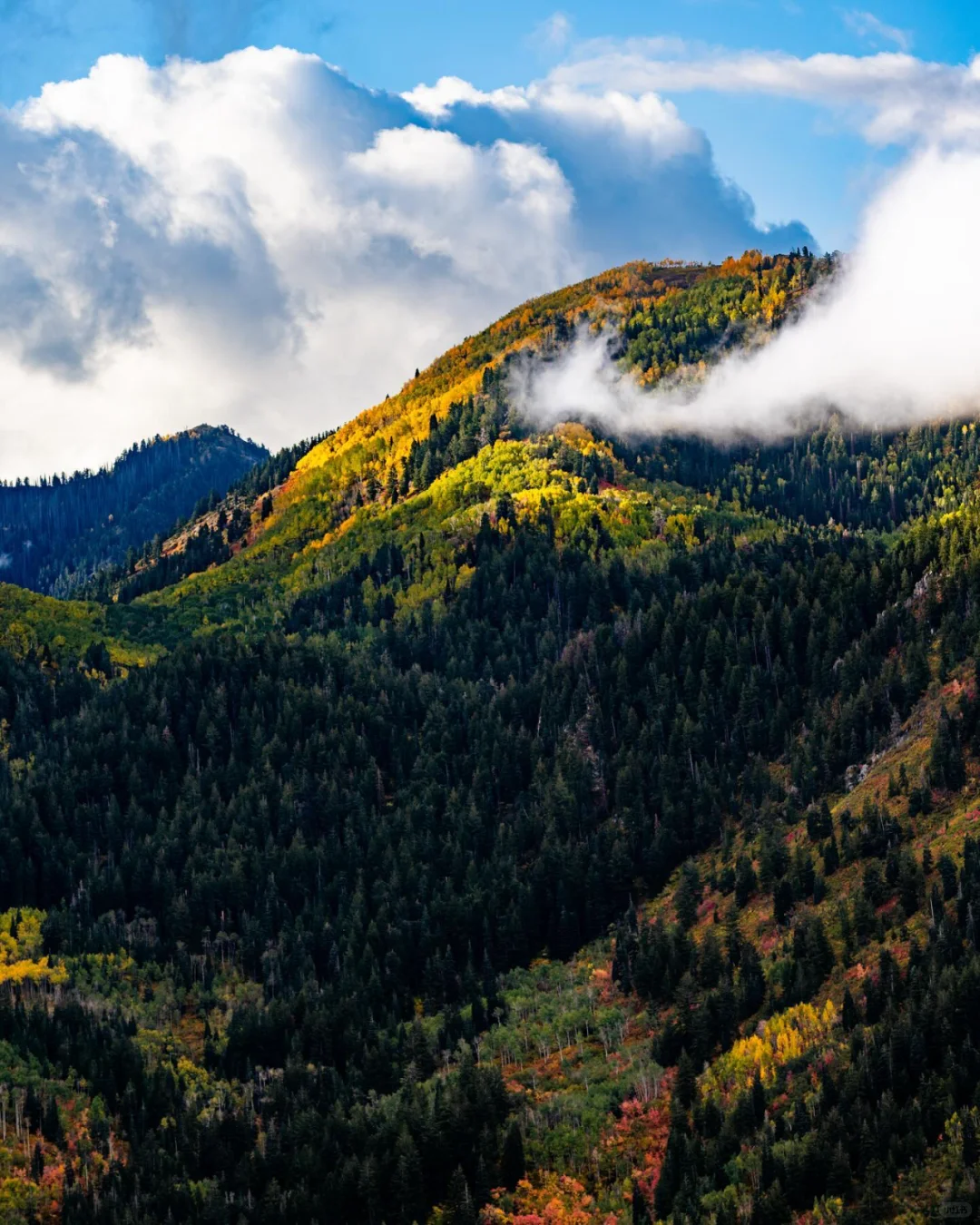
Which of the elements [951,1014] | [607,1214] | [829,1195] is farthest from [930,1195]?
[607,1214]

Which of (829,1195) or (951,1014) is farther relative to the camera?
(951,1014)

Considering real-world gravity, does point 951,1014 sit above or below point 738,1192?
above

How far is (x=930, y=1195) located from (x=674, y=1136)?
31.6m

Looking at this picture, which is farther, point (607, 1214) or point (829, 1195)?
point (607, 1214)

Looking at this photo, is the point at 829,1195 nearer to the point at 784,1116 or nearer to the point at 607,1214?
the point at 784,1116

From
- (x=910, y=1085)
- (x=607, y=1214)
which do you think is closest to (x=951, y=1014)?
(x=910, y=1085)

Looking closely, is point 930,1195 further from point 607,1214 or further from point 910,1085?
point 607,1214

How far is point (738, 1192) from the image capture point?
189 metres

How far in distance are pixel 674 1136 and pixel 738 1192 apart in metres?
12.1

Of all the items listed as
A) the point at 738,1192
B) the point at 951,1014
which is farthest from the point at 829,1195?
the point at 951,1014

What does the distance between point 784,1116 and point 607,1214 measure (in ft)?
72.9

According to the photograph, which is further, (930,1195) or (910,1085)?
(910,1085)

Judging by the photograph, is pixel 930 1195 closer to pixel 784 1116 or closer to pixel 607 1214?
pixel 784 1116

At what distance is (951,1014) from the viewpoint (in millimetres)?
196875
